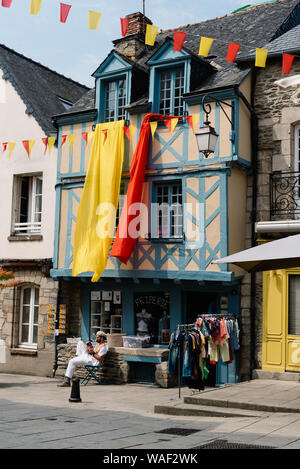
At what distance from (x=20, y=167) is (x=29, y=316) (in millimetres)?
3673

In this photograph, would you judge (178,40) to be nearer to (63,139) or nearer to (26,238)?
(63,139)

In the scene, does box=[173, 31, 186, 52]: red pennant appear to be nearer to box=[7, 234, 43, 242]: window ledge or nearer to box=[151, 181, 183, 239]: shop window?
box=[151, 181, 183, 239]: shop window

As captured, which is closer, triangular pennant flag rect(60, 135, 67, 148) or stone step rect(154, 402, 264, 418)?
stone step rect(154, 402, 264, 418)

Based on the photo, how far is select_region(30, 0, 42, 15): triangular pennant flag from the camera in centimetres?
879

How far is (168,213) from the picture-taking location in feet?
39.8

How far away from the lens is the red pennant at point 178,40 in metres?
10.9

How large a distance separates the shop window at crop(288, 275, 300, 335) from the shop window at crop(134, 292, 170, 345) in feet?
8.45

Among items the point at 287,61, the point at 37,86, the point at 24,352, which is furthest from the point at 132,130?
the point at 24,352

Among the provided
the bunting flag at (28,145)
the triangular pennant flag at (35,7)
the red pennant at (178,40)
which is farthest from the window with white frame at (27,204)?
the triangular pennant flag at (35,7)

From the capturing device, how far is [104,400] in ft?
32.7

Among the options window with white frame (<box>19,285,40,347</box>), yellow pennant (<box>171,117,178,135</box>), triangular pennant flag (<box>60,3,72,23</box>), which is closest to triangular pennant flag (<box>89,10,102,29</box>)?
triangular pennant flag (<box>60,3,72,23</box>)

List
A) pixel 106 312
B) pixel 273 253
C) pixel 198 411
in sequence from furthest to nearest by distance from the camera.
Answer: pixel 106 312
pixel 198 411
pixel 273 253

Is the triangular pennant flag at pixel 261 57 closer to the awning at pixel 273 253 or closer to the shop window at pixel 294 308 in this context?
the awning at pixel 273 253
